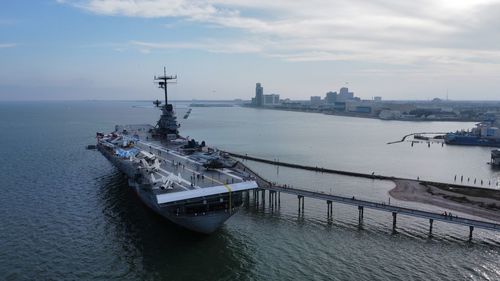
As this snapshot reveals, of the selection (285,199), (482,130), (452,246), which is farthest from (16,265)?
(482,130)

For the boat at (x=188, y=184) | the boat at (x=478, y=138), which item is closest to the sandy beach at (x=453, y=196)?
the boat at (x=188, y=184)

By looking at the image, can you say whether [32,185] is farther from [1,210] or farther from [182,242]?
[182,242]

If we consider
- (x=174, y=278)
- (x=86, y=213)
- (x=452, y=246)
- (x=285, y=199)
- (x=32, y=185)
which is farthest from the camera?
(x=32, y=185)

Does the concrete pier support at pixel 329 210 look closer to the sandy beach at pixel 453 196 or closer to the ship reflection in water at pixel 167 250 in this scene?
the ship reflection in water at pixel 167 250

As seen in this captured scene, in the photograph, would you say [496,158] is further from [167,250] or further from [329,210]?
[167,250]

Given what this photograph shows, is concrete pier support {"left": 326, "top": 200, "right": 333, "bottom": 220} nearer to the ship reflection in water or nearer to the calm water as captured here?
the calm water

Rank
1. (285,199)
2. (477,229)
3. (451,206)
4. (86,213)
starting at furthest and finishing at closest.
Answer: (285,199)
(451,206)
(86,213)
(477,229)


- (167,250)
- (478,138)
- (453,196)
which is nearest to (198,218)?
(167,250)

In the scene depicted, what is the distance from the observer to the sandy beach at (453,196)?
140ft

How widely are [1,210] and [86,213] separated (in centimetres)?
934

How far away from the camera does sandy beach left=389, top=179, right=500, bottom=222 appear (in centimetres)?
4278

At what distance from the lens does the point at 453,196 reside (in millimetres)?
48438

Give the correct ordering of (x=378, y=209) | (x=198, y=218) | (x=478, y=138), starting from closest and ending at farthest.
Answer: (x=198, y=218), (x=378, y=209), (x=478, y=138)

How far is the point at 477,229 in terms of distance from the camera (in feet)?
120
